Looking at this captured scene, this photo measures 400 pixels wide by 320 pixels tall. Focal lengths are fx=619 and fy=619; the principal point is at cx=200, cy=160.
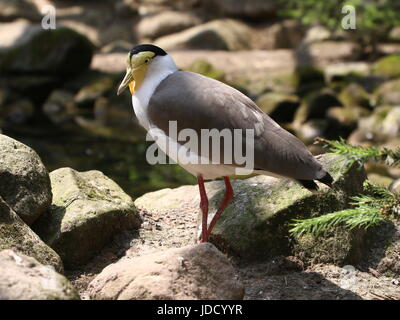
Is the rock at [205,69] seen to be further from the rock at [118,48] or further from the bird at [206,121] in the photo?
the bird at [206,121]

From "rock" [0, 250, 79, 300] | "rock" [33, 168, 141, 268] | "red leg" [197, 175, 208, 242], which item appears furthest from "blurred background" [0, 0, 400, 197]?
"rock" [0, 250, 79, 300]

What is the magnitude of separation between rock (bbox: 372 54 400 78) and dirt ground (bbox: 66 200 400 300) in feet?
30.7

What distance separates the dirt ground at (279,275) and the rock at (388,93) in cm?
808

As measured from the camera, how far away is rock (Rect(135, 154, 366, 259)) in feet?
12.5

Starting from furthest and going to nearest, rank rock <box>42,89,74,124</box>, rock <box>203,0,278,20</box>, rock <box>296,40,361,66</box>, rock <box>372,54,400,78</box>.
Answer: rock <box>203,0,278,20</box> < rock <box>296,40,361,66</box> < rock <box>42,89,74,124</box> < rock <box>372,54,400,78</box>

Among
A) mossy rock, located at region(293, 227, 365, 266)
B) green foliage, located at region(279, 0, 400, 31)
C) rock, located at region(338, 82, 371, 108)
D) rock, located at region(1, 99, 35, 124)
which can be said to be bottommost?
rock, located at region(1, 99, 35, 124)

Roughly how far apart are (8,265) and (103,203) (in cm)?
138

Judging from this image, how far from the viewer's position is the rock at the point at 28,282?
2.62m

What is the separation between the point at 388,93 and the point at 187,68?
14.6ft

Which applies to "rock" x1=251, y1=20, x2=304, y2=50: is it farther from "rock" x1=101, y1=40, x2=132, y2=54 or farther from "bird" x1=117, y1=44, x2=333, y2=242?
"bird" x1=117, y1=44, x2=333, y2=242

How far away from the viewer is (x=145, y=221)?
4.40 meters

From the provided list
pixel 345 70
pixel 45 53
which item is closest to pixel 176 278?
pixel 345 70
